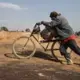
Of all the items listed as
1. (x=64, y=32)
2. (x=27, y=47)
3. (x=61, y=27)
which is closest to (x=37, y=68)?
(x=64, y=32)

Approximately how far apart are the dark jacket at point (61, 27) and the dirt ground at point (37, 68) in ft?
3.33

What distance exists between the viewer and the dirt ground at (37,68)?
816 centimetres

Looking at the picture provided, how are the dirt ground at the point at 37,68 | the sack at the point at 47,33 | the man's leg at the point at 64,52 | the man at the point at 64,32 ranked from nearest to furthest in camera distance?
the dirt ground at the point at 37,68 → the man at the point at 64,32 → the man's leg at the point at 64,52 → the sack at the point at 47,33

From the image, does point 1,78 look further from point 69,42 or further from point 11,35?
point 11,35

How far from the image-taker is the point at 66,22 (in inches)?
431

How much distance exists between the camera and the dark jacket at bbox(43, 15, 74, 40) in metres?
10.8

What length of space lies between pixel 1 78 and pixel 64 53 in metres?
3.63

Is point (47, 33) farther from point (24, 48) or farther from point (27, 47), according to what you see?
point (27, 47)

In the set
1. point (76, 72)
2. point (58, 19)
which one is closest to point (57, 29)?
point (58, 19)

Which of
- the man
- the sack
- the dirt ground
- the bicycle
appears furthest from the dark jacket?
the dirt ground

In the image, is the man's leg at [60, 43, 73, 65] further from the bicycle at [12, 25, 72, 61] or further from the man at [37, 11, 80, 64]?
the bicycle at [12, 25, 72, 61]

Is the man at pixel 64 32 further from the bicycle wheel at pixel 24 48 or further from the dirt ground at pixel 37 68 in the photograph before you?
the bicycle wheel at pixel 24 48

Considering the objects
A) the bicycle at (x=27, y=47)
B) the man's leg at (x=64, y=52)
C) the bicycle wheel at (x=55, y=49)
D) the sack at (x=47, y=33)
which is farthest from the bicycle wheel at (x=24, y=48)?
the man's leg at (x=64, y=52)

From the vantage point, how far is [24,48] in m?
12.0
